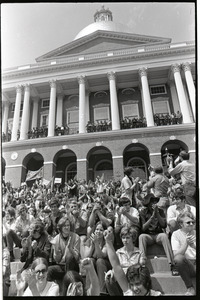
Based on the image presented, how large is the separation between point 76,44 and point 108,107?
15.3ft

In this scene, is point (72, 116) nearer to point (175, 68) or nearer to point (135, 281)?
point (175, 68)

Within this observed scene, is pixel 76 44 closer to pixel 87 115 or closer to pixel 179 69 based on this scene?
pixel 87 115

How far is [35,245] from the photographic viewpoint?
15.7ft

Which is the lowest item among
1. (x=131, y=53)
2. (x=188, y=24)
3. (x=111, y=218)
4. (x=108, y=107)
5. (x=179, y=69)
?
(x=111, y=218)

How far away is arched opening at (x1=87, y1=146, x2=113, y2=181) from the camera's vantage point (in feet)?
54.5

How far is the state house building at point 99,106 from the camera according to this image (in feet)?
50.5

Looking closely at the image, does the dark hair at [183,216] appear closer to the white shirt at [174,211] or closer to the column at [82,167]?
the white shirt at [174,211]

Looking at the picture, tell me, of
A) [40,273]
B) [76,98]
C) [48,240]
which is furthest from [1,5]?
[76,98]

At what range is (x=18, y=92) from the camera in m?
17.0

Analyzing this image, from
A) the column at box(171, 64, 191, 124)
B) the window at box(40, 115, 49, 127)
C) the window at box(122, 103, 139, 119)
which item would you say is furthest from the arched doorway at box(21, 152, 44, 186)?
the column at box(171, 64, 191, 124)

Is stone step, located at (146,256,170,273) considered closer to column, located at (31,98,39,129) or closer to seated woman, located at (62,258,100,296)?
seated woman, located at (62,258,100,296)

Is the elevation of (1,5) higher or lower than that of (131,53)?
lower

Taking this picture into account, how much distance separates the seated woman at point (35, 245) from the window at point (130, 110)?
14204 millimetres

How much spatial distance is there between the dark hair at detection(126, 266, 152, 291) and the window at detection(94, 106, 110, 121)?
14899mm
